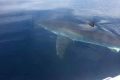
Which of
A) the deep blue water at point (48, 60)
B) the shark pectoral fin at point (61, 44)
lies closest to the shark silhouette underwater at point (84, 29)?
the shark pectoral fin at point (61, 44)

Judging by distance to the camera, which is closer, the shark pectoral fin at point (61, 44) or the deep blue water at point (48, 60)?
the deep blue water at point (48, 60)

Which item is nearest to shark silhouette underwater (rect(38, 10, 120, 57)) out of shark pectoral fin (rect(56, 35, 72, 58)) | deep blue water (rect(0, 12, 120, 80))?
shark pectoral fin (rect(56, 35, 72, 58))

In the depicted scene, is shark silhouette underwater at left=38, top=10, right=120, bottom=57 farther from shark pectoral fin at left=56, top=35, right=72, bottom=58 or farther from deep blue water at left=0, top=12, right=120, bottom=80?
deep blue water at left=0, top=12, right=120, bottom=80

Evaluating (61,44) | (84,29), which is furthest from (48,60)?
(84,29)

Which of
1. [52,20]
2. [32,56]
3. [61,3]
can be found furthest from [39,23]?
[61,3]

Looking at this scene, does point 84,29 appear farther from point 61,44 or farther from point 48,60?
point 48,60

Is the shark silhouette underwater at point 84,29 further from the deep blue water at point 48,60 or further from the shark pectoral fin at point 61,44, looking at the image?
the deep blue water at point 48,60
